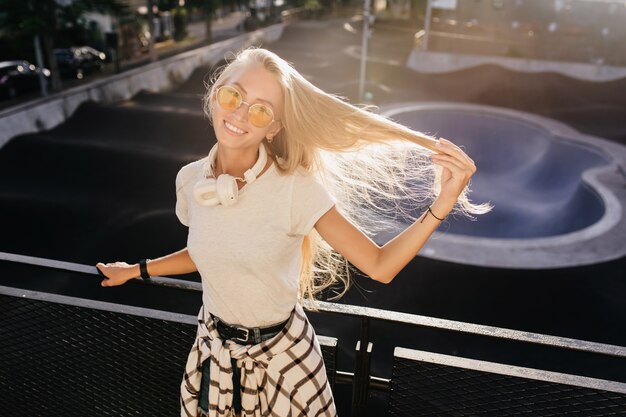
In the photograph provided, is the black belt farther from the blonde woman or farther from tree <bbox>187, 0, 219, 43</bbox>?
tree <bbox>187, 0, 219, 43</bbox>

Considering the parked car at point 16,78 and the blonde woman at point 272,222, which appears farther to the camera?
the parked car at point 16,78

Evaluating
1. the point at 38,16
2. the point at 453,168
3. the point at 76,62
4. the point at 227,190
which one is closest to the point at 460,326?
the point at 453,168

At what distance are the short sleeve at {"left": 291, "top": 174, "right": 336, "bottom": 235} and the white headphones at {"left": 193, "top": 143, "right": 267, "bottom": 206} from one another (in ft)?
0.56

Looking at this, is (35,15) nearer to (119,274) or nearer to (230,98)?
(119,274)

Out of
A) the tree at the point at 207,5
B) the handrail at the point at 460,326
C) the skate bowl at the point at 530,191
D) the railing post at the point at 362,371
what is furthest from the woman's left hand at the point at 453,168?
the tree at the point at 207,5

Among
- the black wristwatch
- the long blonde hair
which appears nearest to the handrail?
the black wristwatch

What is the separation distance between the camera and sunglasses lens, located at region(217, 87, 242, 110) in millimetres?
2004

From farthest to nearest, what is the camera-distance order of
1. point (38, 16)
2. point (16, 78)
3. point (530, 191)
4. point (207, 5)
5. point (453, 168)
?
point (207, 5) → point (16, 78) → point (38, 16) → point (530, 191) → point (453, 168)

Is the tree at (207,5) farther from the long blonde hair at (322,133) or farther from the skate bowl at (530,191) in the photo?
the long blonde hair at (322,133)

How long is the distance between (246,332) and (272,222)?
1.59ft

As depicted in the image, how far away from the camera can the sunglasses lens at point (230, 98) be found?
2004 millimetres

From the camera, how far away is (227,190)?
1968 millimetres

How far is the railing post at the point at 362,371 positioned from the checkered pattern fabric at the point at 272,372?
288 mm

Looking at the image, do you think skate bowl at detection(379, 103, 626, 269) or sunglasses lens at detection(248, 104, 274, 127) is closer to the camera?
sunglasses lens at detection(248, 104, 274, 127)
